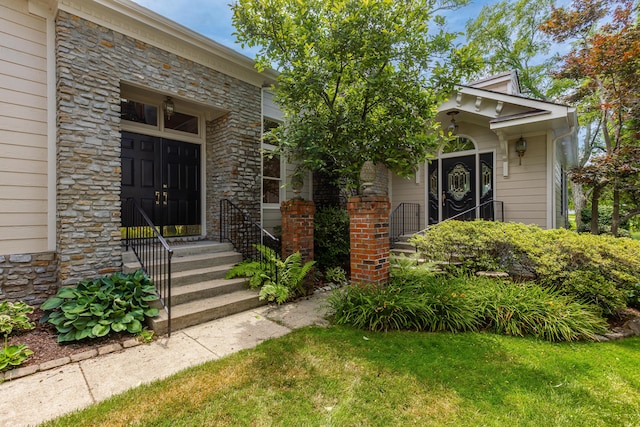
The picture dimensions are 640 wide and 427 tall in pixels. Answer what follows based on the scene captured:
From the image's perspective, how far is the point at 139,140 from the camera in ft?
16.5

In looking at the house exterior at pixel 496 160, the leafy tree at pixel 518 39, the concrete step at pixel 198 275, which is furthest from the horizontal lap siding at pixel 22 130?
the leafy tree at pixel 518 39

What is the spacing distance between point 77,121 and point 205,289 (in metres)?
2.85

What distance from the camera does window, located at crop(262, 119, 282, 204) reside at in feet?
21.3

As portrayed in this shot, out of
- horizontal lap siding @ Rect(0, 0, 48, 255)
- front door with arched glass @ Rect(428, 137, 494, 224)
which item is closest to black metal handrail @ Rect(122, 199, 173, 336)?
horizontal lap siding @ Rect(0, 0, 48, 255)

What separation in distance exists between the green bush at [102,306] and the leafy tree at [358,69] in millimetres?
2797

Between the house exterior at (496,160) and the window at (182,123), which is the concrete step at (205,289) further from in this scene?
the house exterior at (496,160)

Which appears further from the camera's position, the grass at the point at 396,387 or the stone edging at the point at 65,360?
the stone edging at the point at 65,360

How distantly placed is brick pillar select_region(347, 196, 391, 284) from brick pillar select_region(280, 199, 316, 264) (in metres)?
1.12

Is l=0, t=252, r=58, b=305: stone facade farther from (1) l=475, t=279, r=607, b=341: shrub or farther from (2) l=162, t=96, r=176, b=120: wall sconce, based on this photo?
(1) l=475, t=279, r=607, b=341: shrub

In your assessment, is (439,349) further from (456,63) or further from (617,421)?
(456,63)

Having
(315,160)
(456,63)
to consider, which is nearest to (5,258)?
(315,160)

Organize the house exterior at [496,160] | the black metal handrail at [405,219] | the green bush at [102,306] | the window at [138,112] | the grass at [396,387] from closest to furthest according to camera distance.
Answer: the grass at [396,387]
the green bush at [102,306]
the window at [138,112]
the house exterior at [496,160]
the black metal handrail at [405,219]

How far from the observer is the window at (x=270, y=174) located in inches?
256

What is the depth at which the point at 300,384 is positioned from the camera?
7.60ft
